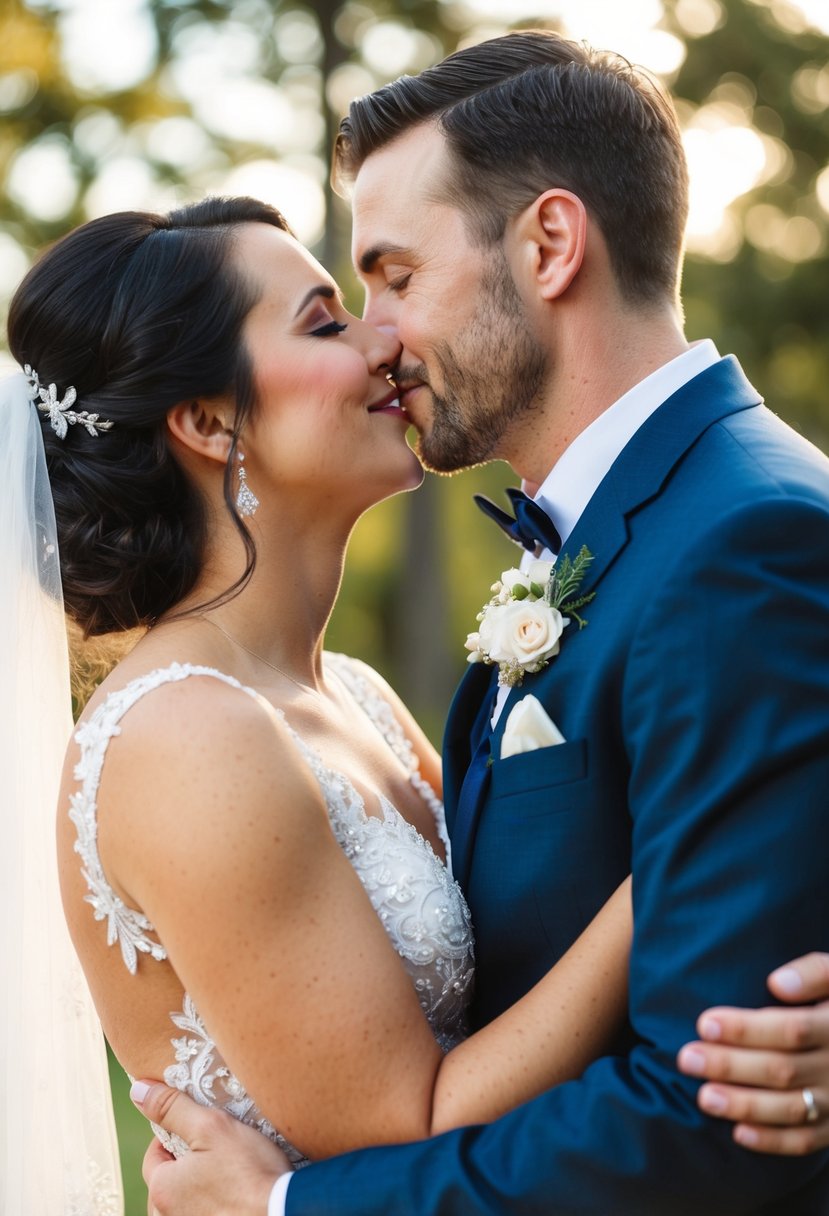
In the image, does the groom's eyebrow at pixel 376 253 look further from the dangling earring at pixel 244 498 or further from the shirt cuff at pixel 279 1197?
the shirt cuff at pixel 279 1197

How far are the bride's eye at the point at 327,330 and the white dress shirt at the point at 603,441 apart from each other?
27.6 inches

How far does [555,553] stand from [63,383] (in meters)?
1.30

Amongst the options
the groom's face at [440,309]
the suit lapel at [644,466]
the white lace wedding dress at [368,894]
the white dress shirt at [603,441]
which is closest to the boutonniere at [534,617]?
the suit lapel at [644,466]

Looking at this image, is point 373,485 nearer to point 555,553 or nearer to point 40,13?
point 555,553

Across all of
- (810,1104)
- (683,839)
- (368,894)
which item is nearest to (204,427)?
(368,894)

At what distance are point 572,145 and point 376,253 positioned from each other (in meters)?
0.59

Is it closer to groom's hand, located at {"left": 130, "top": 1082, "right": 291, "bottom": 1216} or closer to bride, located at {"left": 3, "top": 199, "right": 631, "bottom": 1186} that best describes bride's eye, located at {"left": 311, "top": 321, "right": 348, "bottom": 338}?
bride, located at {"left": 3, "top": 199, "right": 631, "bottom": 1186}

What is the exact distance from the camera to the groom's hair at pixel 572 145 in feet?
11.7

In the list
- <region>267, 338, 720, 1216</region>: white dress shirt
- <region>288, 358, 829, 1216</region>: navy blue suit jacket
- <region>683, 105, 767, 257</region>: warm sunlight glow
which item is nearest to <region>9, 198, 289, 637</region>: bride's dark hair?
<region>267, 338, 720, 1216</region>: white dress shirt

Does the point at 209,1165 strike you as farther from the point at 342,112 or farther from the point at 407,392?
the point at 342,112

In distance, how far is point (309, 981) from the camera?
9.02 feet

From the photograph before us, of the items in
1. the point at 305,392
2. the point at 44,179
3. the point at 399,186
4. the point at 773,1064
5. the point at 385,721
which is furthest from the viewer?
the point at 44,179

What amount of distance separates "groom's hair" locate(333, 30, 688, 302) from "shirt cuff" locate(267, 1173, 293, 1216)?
219cm

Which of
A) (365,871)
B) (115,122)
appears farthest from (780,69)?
(365,871)
